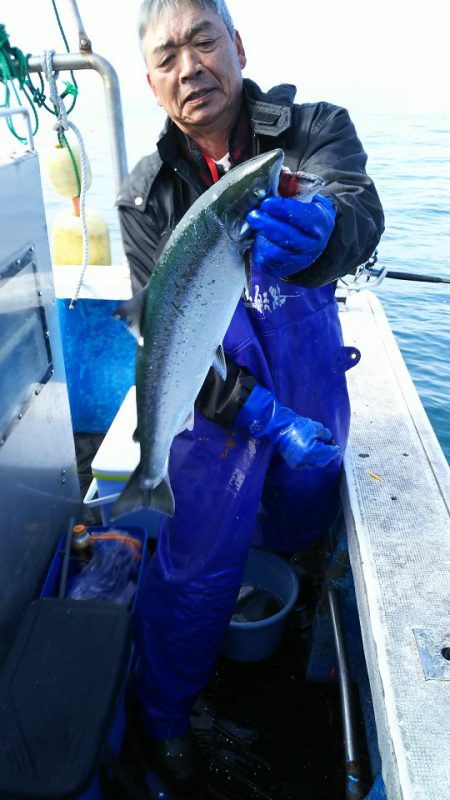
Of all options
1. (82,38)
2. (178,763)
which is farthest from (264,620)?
(82,38)

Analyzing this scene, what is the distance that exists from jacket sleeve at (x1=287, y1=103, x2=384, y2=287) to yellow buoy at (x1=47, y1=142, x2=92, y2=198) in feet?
8.66

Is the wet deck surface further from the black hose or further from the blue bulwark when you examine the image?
the blue bulwark

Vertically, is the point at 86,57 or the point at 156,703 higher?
the point at 86,57

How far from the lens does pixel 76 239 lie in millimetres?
5094

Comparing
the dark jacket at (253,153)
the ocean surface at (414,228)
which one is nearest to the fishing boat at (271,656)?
the dark jacket at (253,153)

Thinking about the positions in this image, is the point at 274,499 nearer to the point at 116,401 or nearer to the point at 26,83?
the point at 116,401

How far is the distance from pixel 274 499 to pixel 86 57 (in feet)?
11.9

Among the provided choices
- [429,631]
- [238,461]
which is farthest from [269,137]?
[429,631]

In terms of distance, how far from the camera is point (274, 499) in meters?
3.13

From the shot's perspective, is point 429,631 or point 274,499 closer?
point 429,631

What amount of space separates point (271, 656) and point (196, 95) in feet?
9.37

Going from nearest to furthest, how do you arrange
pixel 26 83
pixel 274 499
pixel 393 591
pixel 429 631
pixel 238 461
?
pixel 429 631 → pixel 393 591 → pixel 238 461 → pixel 274 499 → pixel 26 83

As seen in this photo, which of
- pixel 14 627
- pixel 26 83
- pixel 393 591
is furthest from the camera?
pixel 26 83

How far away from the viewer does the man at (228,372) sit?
2.42m
